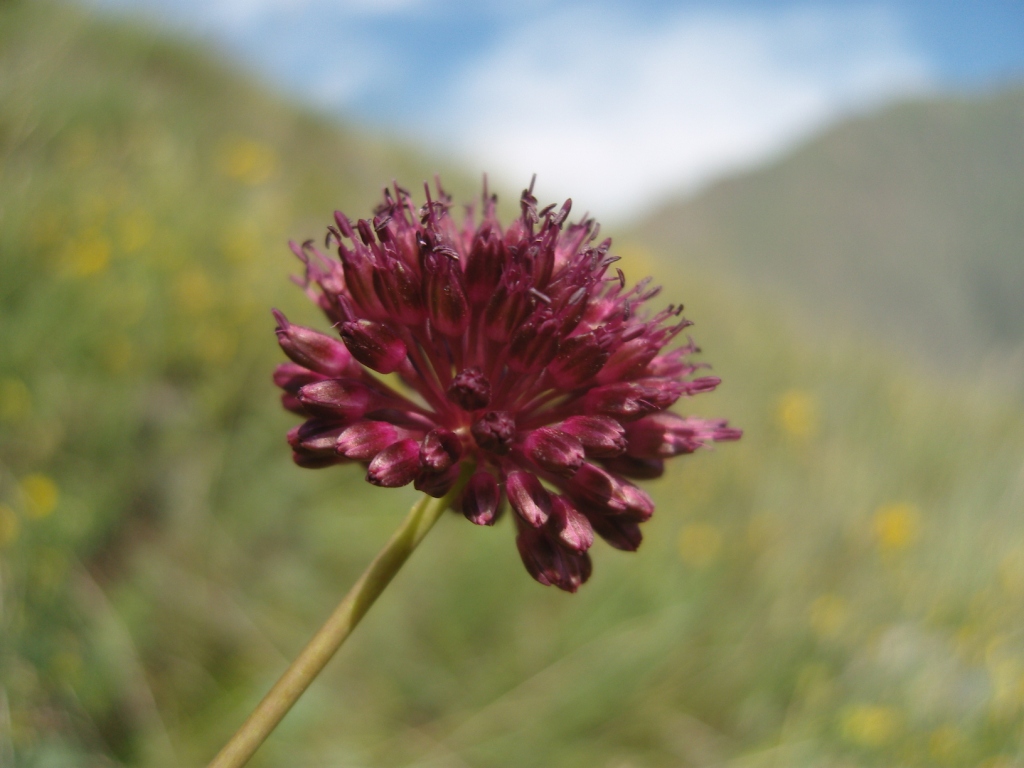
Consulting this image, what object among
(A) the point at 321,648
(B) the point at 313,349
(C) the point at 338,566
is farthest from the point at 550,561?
(C) the point at 338,566

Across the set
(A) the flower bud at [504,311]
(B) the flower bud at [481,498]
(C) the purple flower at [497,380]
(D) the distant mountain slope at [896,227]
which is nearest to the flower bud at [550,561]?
(C) the purple flower at [497,380]

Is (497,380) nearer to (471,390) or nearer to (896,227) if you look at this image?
(471,390)

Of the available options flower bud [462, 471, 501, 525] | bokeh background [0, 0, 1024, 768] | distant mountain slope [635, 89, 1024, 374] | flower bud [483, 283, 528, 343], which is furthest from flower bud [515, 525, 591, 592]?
distant mountain slope [635, 89, 1024, 374]

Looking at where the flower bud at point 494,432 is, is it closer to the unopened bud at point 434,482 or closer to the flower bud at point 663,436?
the unopened bud at point 434,482

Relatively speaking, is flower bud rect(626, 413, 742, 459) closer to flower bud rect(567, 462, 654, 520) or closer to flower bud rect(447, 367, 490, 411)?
flower bud rect(567, 462, 654, 520)

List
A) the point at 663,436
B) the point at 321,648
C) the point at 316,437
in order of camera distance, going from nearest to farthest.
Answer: the point at 321,648, the point at 316,437, the point at 663,436

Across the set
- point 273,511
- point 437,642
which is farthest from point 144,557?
point 437,642

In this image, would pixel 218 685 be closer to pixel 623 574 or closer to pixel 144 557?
pixel 144 557
